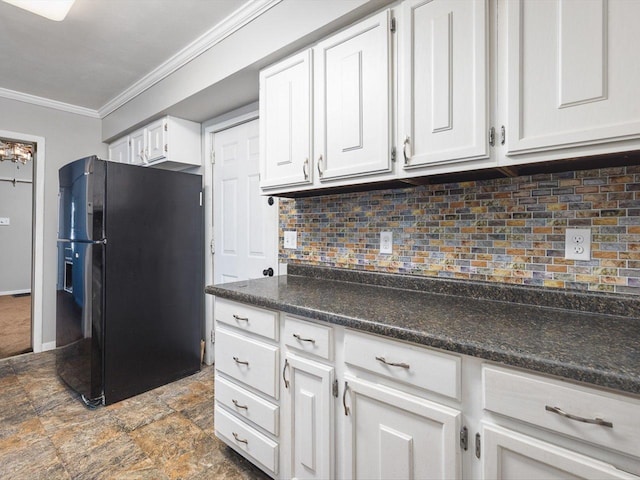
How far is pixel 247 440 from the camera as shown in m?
1.56

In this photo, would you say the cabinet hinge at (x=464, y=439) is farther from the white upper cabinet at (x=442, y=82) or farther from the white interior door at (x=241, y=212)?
the white interior door at (x=241, y=212)

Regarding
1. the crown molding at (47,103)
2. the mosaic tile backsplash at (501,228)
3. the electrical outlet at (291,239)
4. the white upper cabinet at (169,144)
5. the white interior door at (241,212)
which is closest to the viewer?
the mosaic tile backsplash at (501,228)

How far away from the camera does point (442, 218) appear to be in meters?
1.54

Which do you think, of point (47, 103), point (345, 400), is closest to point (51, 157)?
point (47, 103)

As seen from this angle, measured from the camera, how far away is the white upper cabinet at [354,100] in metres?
1.38

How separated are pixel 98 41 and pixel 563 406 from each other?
2973 mm

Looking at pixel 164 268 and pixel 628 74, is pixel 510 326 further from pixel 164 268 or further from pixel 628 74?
pixel 164 268

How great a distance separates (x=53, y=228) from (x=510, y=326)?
389 cm

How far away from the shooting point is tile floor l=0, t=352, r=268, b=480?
63.6 inches

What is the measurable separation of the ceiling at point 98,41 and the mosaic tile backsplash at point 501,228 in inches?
53.4

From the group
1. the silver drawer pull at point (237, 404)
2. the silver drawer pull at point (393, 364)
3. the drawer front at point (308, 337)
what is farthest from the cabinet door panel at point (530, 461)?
the silver drawer pull at point (237, 404)

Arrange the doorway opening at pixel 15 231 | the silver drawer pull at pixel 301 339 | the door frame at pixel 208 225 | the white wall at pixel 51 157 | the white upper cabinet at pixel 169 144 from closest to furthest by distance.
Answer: the silver drawer pull at pixel 301 339, the white upper cabinet at pixel 169 144, the door frame at pixel 208 225, the white wall at pixel 51 157, the doorway opening at pixel 15 231

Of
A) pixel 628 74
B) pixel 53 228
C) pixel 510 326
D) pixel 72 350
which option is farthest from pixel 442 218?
pixel 53 228

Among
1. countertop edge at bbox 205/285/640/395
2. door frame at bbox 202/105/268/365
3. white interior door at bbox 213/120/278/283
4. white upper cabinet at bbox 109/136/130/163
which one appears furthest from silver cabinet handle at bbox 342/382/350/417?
white upper cabinet at bbox 109/136/130/163
